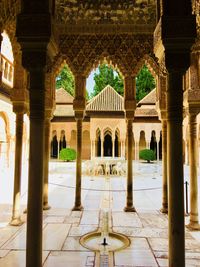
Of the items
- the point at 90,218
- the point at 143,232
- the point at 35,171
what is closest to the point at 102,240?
the point at 143,232

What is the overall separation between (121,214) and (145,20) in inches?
198

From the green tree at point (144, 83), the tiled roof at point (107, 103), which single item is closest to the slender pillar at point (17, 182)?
the tiled roof at point (107, 103)

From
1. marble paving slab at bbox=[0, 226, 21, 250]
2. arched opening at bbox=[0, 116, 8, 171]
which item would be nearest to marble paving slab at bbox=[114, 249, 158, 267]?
marble paving slab at bbox=[0, 226, 21, 250]

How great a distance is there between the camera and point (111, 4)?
5.71m

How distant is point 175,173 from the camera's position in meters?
2.90

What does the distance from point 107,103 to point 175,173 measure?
794 inches

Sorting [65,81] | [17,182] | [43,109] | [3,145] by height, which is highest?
[65,81]

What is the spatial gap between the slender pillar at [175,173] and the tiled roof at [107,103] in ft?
61.9

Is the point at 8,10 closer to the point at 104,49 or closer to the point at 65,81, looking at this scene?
the point at 104,49

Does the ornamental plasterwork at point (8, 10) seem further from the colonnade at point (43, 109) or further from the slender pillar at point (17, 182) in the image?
the slender pillar at point (17, 182)

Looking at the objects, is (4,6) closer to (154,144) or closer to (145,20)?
(145,20)

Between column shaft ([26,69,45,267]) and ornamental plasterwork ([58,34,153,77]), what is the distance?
416 cm

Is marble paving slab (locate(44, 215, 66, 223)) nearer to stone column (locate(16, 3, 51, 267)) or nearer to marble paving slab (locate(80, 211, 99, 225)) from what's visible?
marble paving slab (locate(80, 211, 99, 225))

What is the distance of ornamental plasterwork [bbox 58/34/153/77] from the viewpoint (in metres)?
6.86
